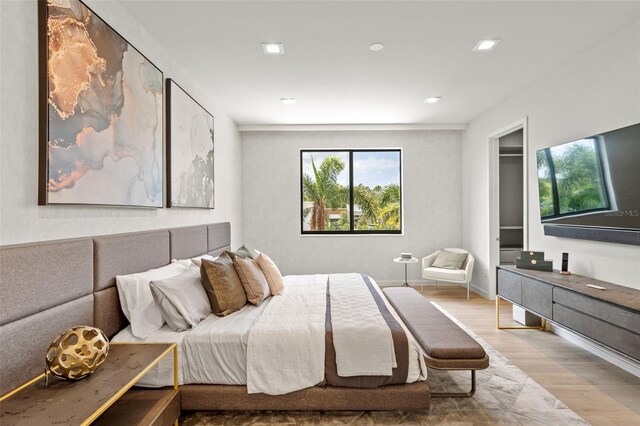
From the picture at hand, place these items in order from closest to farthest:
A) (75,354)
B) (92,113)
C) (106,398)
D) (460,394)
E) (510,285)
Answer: (106,398) < (75,354) < (92,113) < (460,394) < (510,285)

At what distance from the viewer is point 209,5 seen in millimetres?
2480

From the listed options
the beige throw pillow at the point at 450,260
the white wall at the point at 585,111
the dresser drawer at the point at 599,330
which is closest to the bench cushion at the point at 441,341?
the dresser drawer at the point at 599,330

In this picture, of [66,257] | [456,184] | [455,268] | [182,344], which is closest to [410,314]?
[182,344]

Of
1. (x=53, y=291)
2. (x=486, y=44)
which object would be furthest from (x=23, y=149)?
(x=486, y=44)

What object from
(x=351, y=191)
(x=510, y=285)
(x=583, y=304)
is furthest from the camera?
(x=351, y=191)

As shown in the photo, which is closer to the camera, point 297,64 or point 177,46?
point 177,46

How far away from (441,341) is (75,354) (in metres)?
2.04

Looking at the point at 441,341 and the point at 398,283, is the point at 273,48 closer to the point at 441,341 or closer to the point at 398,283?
the point at 441,341

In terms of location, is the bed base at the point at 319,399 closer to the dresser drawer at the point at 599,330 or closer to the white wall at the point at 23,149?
the white wall at the point at 23,149

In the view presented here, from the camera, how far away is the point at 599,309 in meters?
2.51

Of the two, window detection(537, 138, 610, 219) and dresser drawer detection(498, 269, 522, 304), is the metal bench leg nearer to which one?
dresser drawer detection(498, 269, 522, 304)

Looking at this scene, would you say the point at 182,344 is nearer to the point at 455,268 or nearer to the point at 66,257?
the point at 66,257

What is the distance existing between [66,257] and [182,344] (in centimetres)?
84

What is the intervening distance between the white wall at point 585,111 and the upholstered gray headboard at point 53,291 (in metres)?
3.71
